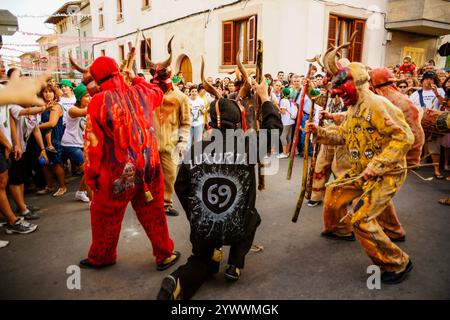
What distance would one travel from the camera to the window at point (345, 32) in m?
10.6

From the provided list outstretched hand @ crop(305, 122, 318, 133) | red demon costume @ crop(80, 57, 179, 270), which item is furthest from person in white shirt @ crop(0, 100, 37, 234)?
outstretched hand @ crop(305, 122, 318, 133)

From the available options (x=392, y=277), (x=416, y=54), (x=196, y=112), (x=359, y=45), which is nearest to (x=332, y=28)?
(x=359, y=45)

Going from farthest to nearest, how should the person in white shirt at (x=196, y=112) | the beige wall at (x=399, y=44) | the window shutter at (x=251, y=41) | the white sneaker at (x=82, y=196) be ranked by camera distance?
the beige wall at (x=399, y=44)
the window shutter at (x=251, y=41)
the person in white shirt at (x=196, y=112)
the white sneaker at (x=82, y=196)

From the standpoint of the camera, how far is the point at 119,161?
273cm

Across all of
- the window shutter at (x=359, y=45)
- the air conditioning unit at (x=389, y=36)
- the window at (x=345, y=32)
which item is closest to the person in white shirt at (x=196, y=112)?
the window at (x=345, y=32)

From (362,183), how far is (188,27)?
40.4 ft

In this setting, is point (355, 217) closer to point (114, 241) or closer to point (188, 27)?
point (114, 241)

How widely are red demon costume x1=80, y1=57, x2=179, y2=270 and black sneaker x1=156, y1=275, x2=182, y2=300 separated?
2.15ft

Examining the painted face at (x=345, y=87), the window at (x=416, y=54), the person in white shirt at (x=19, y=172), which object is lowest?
the person in white shirt at (x=19, y=172)

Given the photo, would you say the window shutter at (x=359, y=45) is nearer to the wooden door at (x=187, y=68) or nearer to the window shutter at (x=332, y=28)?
the window shutter at (x=332, y=28)

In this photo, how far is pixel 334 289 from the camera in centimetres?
274

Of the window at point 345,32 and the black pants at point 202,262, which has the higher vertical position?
the window at point 345,32

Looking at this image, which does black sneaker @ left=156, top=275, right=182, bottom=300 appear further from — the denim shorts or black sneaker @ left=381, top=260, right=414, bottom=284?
the denim shorts

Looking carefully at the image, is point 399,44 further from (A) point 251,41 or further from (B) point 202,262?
(B) point 202,262
